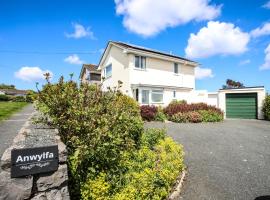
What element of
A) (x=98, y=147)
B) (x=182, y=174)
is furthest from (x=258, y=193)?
(x=98, y=147)

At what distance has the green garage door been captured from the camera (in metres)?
21.7

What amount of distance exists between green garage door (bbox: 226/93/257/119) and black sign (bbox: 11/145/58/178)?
883 inches

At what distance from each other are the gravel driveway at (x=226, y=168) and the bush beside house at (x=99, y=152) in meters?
0.64

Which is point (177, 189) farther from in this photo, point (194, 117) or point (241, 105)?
point (241, 105)

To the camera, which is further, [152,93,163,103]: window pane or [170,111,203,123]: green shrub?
[152,93,163,103]: window pane

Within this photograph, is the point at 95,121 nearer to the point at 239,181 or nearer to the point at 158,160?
the point at 158,160

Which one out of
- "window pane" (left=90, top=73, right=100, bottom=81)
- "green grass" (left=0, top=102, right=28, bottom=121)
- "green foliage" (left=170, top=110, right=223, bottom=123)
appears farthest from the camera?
"window pane" (left=90, top=73, right=100, bottom=81)

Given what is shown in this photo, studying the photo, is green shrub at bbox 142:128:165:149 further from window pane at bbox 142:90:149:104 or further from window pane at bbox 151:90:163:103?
window pane at bbox 151:90:163:103

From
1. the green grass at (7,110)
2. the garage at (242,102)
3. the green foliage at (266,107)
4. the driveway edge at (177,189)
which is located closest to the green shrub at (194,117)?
the garage at (242,102)

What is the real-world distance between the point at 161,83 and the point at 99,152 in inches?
810

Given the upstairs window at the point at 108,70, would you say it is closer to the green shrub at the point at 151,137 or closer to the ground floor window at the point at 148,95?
the ground floor window at the point at 148,95

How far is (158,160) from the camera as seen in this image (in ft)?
18.6

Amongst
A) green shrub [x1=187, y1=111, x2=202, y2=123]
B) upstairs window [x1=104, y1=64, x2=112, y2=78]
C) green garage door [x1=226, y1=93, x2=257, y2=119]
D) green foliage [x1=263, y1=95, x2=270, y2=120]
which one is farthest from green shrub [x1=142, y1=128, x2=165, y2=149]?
upstairs window [x1=104, y1=64, x2=112, y2=78]

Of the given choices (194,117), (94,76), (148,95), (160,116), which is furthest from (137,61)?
(94,76)
